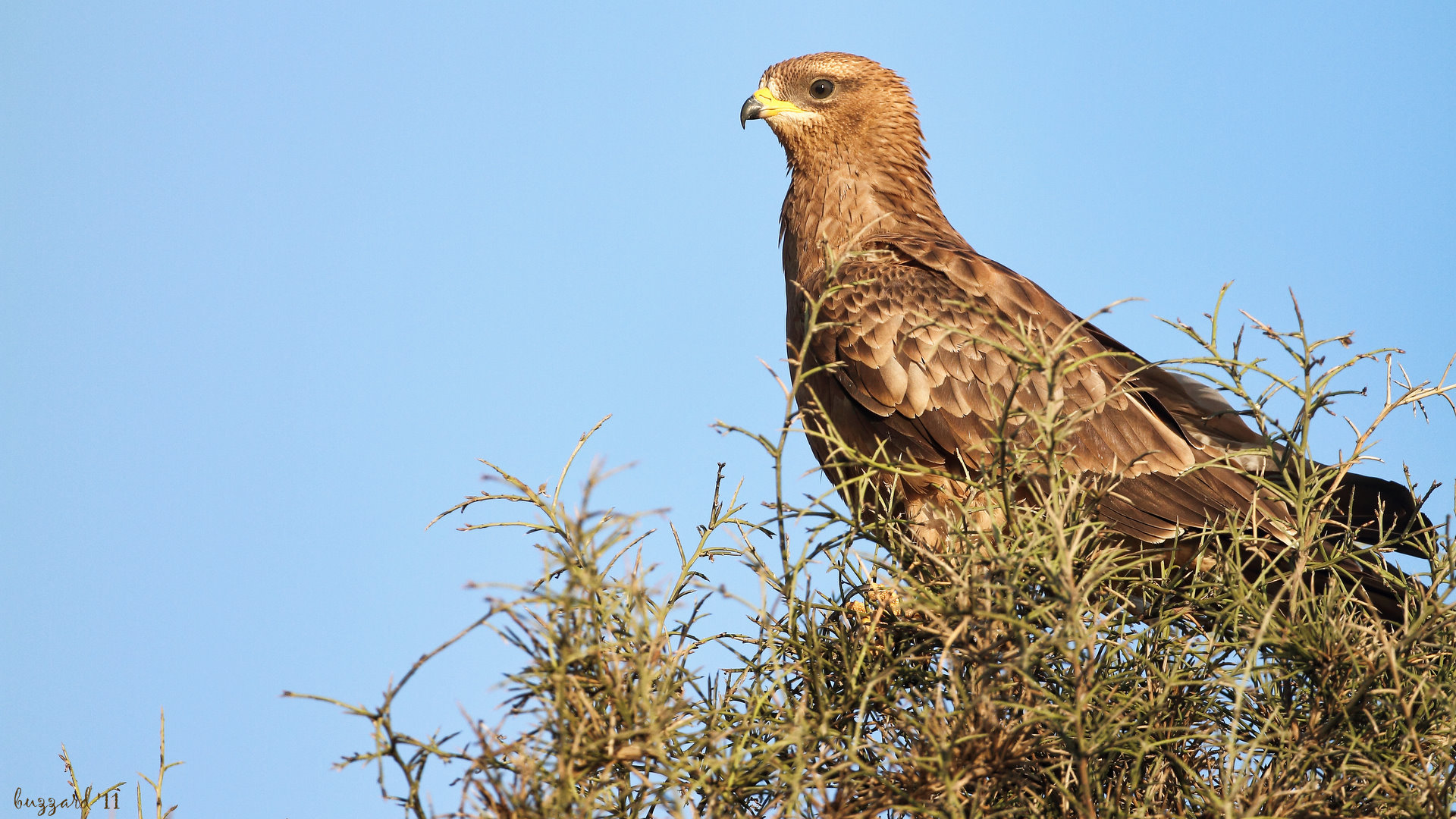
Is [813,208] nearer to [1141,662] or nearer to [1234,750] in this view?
[1141,662]

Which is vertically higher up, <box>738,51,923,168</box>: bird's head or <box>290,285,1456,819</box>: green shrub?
<box>738,51,923,168</box>: bird's head

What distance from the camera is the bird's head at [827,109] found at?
6.09 metres

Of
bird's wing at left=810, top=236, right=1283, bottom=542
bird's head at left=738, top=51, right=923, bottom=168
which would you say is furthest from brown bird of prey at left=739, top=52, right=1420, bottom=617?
Result: bird's head at left=738, top=51, right=923, bottom=168

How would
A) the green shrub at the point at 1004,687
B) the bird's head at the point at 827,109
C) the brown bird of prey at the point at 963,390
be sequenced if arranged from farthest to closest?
the bird's head at the point at 827,109 → the brown bird of prey at the point at 963,390 → the green shrub at the point at 1004,687

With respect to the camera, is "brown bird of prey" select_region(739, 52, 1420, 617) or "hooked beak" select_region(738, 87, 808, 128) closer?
"brown bird of prey" select_region(739, 52, 1420, 617)

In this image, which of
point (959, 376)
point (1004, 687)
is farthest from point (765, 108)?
point (1004, 687)

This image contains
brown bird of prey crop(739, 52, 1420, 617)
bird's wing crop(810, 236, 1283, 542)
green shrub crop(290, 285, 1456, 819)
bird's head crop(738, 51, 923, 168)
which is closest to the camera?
green shrub crop(290, 285, 1456, 819)

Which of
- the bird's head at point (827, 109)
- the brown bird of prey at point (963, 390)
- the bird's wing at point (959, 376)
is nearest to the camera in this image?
the brown bird of prey at point (963, 390)

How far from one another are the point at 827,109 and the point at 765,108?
0.34 meters

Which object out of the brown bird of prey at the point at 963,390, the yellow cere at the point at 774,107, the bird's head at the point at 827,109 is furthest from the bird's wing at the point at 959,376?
the yellow cere at the point at 774,107

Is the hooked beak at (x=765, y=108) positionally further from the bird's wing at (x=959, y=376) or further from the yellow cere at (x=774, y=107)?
the bird's wing at (x=959, y=376)

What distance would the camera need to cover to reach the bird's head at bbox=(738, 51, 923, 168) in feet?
20.0

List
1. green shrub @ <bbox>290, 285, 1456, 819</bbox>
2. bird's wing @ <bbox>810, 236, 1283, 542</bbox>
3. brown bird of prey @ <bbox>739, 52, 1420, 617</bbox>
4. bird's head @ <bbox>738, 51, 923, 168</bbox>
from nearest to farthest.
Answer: green shrub @ <bbox>290, 285, 1456, 819</bbox> → brown bird of prey @ <bbox>739, 52, 1420, 617</bbox> → bird's wing @ <bbox>810, 236, 1283, 542</bbox> → bird's head @ <bbox>738, 51, 923, 168</bbox>

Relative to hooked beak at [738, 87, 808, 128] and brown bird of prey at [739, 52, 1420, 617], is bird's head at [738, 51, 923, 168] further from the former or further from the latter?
brown bird of prey at [739, 52, 1420, 617]
